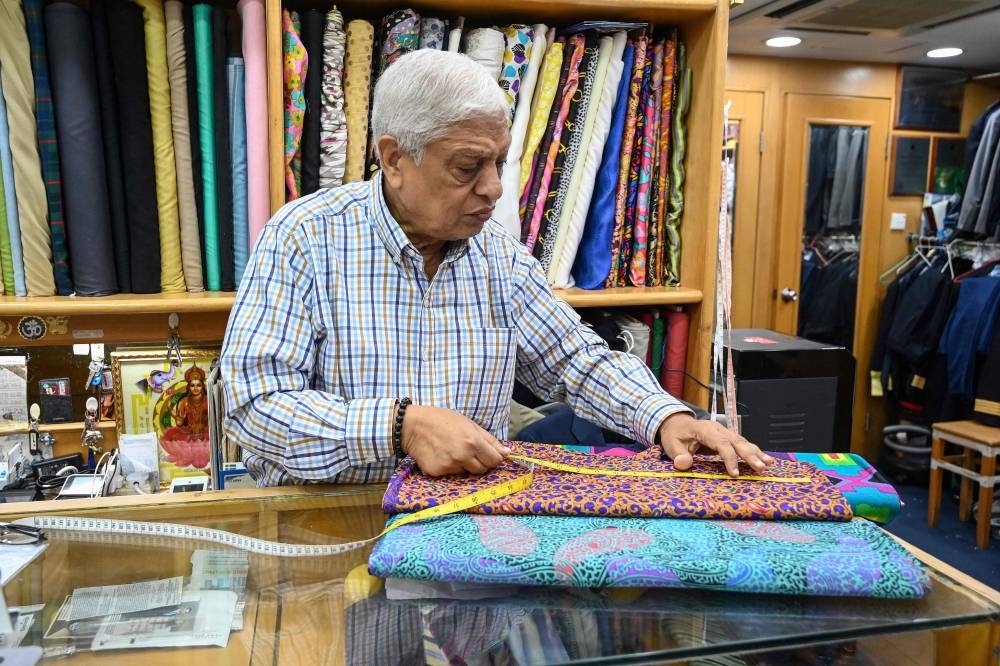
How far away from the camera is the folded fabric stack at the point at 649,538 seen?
79 centimetres

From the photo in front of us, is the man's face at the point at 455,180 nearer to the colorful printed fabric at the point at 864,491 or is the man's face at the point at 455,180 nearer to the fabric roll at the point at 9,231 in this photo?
the colorful printed fabric at the point at 864,491

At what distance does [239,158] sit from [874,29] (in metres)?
3.40

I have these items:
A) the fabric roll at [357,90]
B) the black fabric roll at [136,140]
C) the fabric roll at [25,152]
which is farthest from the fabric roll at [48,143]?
the fabric roll at [357,90]

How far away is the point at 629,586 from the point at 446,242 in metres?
0.80

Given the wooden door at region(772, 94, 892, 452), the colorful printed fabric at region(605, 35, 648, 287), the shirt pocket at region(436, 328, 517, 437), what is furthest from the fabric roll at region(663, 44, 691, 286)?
the wooden door at region(772, 94, 892, 452)

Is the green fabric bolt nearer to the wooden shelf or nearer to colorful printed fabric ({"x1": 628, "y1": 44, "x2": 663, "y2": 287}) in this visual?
the wooden shelf

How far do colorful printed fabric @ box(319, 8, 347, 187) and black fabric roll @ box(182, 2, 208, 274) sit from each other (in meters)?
0.26

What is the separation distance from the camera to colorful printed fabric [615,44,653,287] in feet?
6.34

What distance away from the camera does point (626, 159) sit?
6.38ft

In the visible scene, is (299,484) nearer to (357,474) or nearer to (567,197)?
(357,474)

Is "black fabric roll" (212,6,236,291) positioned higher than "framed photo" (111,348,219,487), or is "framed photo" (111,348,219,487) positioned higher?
"black fabric roll" (212,6,236,291)

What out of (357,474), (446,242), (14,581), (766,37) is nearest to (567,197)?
(446,242)

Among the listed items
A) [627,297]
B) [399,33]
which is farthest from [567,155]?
[399,33]

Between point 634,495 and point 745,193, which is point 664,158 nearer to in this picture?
point 634,495
